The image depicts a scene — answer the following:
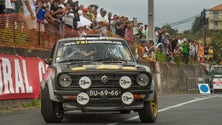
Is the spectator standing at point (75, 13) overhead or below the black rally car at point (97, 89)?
overhead

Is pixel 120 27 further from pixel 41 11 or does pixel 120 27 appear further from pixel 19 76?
pixel 19 76

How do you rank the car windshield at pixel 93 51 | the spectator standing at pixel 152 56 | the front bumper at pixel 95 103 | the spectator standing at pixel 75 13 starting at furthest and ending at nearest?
the spectator standing at pixel 152 56
the spectator standing at pixel 75 13
the car windshield at pixel 93 51
the front bumper at pixel 95 103

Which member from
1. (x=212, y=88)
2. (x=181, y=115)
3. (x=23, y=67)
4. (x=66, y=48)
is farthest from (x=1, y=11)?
(x=212, y=88)

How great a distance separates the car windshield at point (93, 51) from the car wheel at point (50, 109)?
1.08 meters

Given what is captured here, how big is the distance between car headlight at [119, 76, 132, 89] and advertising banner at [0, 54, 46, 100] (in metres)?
5.51

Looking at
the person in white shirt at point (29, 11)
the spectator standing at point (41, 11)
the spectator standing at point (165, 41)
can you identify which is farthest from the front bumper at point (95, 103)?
the spectator standing at point (165, 41)

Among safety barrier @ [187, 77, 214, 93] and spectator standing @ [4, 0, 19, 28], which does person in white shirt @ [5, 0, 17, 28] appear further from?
safety barrier @ [187, 77, 214, 93]

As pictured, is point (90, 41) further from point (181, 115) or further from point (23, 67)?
point (23, 67)

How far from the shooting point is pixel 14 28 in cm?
1647

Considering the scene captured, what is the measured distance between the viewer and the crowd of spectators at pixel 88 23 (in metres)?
17.3

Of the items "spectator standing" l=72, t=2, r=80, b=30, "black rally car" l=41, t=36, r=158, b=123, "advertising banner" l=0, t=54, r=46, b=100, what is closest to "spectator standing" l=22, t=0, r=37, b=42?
"advertising banner" l=0, t=54, r=46, b=100

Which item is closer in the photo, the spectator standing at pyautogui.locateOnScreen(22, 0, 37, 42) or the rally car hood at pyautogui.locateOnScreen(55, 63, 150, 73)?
the rally car hood at pyautogui.locateOnScreen(55, 63, 150, 73)

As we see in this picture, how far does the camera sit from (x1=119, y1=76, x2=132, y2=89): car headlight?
9.80 meters

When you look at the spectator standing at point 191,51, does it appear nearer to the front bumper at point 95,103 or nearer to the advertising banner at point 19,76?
the advertising banner at point 19,76
